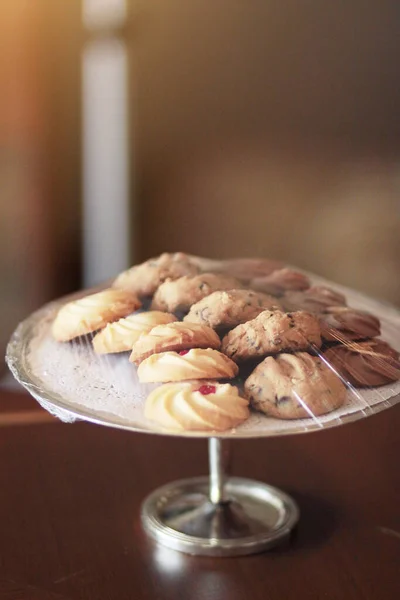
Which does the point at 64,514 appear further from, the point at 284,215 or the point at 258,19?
the point at 258,19

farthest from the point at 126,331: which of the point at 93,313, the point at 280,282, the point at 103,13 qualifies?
the point at 103,13

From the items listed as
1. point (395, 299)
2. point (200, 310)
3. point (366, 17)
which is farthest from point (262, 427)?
point (366, 17)

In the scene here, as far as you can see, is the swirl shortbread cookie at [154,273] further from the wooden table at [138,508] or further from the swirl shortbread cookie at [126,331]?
the wooden table at [138,508]

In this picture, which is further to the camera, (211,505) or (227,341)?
(211,505)

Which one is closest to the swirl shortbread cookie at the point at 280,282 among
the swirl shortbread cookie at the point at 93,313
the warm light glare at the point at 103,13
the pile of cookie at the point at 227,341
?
the pile of cookie at the point at 227,341

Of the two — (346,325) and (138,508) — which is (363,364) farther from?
(138,508)

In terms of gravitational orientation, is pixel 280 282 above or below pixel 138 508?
above
